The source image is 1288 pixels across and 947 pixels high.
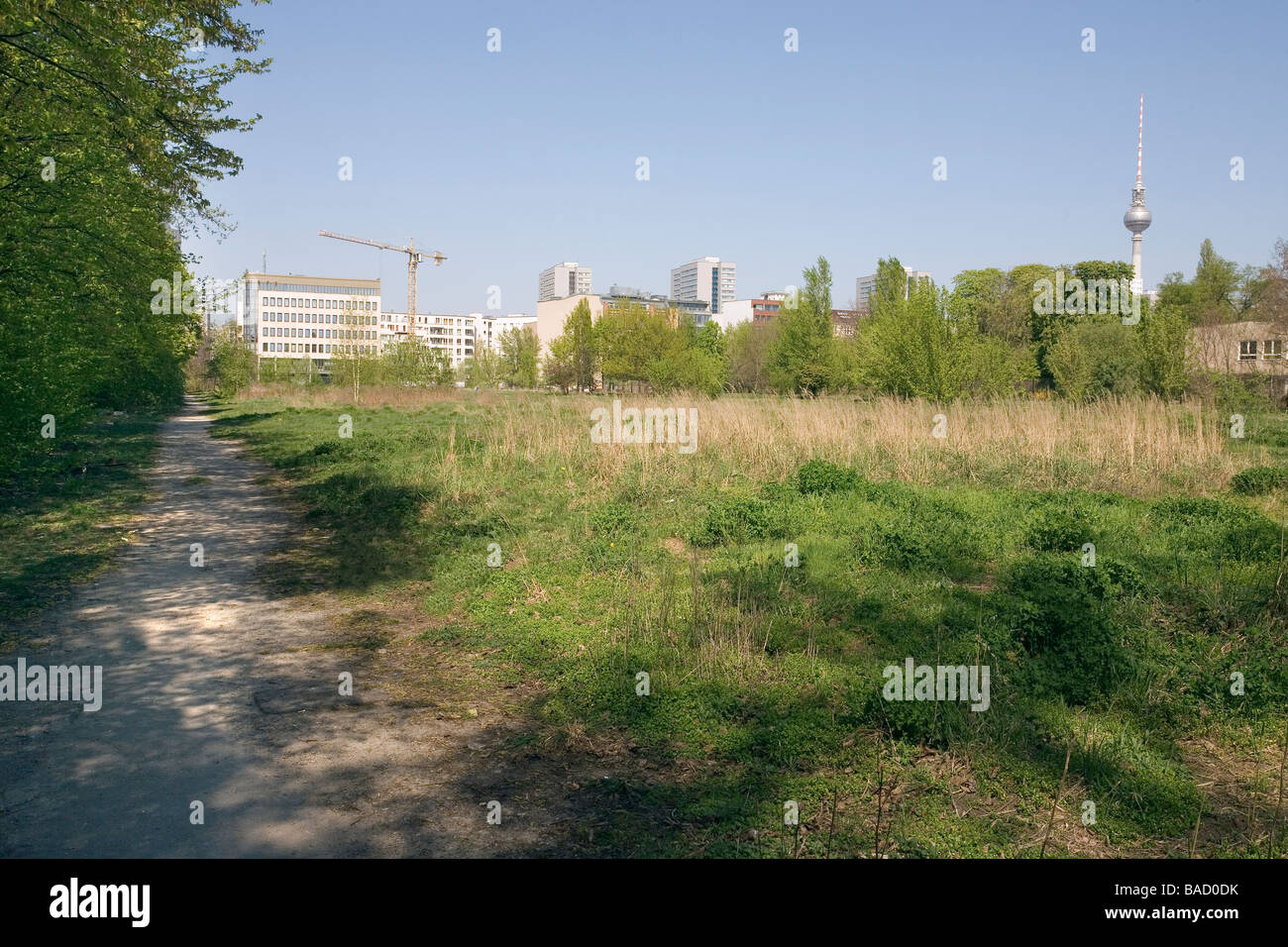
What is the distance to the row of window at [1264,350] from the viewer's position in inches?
1551

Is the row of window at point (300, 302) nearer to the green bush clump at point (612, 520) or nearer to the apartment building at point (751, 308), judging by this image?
the apartment building at point (751, 308)

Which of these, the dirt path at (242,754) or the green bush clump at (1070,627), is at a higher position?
the green bush clump at (1070,627)

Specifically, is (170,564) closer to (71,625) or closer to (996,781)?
(71,625)

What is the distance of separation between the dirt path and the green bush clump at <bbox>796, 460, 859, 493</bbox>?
21.4 feet

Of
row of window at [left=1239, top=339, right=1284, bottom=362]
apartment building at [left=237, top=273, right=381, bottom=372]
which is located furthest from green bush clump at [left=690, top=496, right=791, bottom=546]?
apartment building at [left=237, top=273, right=381, bottom=372]

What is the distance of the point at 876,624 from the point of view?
7.23 metres

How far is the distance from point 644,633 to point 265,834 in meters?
3.56

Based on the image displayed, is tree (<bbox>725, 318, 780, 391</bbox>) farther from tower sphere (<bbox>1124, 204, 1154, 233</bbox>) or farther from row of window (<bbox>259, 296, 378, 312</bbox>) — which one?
row of window (<bbox>259, 296, 378, 312</bbox>)

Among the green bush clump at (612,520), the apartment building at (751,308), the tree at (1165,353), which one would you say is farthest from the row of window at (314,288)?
the green bush clump at (612,520)

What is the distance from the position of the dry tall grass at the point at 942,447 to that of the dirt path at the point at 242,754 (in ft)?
23.8

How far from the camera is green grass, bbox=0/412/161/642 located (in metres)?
9.15

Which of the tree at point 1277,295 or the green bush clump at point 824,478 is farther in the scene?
the tree at point 1277,295

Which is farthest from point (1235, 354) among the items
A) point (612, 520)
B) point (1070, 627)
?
point (1070, 627)

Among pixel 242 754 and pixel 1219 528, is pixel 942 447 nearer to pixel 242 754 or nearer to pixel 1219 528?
pixel 1219 528
